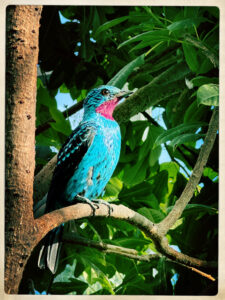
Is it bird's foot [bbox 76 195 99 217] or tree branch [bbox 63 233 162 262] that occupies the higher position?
bird's foot [bbox 76 195 99 217]

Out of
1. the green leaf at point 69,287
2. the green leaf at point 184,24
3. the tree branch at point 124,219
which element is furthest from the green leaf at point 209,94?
the green leaf at point 69,287

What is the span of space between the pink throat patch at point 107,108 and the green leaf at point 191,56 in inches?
13.1

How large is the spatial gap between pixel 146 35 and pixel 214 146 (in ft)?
1.68

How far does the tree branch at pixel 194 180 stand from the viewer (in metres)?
1.65

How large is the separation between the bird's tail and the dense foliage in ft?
0.11

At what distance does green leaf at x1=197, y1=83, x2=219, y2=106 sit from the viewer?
5.20 feet

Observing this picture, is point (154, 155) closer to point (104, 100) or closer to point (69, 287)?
point (104, 100)

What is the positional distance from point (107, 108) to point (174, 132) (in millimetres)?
277

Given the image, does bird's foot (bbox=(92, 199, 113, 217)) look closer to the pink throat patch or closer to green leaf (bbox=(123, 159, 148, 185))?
green leaf (bbox=(123, 159, 148, 185))

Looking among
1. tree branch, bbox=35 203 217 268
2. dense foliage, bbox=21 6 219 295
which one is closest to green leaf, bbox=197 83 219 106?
dense foliage, bbox=21 6 219 295

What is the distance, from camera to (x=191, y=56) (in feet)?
5.67

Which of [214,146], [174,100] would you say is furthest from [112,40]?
[214,146]

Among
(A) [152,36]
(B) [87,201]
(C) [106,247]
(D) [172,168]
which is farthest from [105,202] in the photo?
(A) [152,36]
